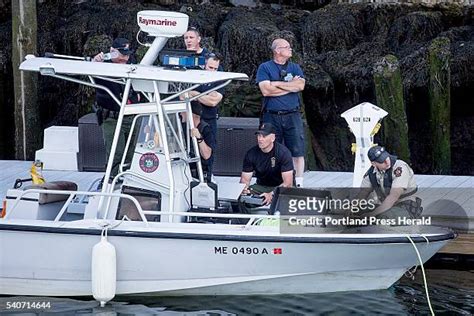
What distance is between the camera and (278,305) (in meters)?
10.1

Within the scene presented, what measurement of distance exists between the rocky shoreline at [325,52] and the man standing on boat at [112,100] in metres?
3.11

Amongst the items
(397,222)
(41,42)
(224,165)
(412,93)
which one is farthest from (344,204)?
(41,42)

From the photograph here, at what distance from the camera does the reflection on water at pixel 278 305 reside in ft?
32.6

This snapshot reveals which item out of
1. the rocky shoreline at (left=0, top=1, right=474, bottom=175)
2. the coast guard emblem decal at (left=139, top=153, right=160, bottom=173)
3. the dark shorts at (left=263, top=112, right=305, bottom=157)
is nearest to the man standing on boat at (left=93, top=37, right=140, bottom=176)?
the coast guard emblem decal at (left=139, top=153, right=160, bottom=173)

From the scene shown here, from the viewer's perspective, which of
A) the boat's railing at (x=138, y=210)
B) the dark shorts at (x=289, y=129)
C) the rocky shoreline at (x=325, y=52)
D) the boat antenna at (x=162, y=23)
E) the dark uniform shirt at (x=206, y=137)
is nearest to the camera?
the boat's railing at (x=138, y=210)

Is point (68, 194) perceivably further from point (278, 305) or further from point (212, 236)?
point (278, 305)

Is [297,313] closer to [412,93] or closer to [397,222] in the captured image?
[397,222]

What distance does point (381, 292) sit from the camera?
34.1 feet

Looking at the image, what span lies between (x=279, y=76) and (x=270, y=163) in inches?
49.6

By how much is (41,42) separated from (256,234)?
820 cm

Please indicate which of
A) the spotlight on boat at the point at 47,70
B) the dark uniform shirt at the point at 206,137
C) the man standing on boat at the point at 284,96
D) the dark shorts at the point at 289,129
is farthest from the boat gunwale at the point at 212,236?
the dark shorts at the point at 289,129

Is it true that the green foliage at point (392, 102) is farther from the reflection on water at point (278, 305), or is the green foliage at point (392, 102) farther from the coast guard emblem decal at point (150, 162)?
the coast guard emblem decal at point (150, 162)

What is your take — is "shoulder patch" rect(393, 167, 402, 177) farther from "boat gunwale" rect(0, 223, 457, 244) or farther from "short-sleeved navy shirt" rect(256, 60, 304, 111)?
"short-sleeved navy shirt" rect(256, 60, 304, 111)

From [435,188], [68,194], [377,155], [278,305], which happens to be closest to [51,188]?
[68,194]
